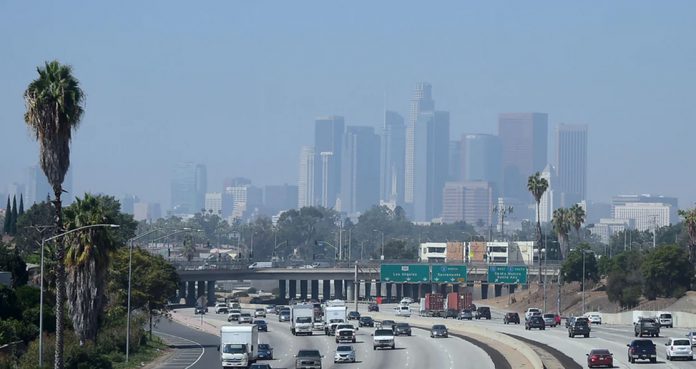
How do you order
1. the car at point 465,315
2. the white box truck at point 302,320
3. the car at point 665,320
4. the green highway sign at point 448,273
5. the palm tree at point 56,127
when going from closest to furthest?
the palm tree at point 56,127, the white box truck at point 302,320, the car at point 665,320, the car at point 465,315, the green highway sign at point 448,273

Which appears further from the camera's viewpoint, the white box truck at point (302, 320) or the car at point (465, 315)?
the car at point (465, 315)

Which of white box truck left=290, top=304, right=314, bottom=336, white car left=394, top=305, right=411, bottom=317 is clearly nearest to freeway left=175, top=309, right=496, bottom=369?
white box truck left=290, top=304, right=314, bottom=336

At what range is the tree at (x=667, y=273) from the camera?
522 feet

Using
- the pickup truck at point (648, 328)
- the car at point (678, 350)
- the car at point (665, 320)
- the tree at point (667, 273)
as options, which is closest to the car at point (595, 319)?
the car at point (665, 320)

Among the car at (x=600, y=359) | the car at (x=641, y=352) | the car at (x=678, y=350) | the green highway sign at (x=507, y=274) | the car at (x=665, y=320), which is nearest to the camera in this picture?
the car at (x=600, y=359)

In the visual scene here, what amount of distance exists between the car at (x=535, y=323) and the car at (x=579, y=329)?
49.6 ft

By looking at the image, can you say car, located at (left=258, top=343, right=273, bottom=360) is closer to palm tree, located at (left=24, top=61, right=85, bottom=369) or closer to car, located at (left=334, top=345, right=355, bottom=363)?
car, located at (left=334, top=345, right=355, bottom=363)

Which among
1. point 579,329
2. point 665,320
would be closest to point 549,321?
point 665,320

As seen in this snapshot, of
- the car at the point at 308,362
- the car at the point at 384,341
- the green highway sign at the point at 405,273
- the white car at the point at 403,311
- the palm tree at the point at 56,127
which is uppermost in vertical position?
the palm tree at the point at 56,127

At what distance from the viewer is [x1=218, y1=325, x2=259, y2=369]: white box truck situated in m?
79.3

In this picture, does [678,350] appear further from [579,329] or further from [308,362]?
[579,329]

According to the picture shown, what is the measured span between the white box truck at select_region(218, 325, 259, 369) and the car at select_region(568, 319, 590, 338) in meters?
35.9

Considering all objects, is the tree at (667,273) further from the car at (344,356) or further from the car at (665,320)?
the car at (344,356)

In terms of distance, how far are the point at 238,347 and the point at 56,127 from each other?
73.5 feet
